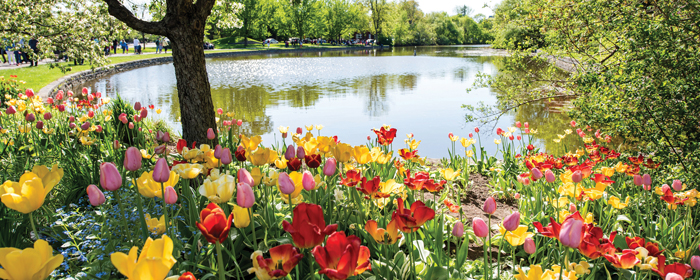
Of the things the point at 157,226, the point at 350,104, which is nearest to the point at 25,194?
the point at 157,226

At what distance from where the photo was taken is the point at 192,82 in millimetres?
3146

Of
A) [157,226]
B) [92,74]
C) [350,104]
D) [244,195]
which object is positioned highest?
[92,74]

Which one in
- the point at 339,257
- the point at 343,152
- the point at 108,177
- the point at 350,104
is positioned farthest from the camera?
the point at 350,104

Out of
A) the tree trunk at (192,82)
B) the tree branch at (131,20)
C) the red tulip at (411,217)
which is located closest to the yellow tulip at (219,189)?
the red tulip at (411,217)

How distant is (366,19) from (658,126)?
55.8 m

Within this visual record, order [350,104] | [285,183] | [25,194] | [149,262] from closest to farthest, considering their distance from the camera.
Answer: [149,262] < [25,194] < [285,183] < [350,104]

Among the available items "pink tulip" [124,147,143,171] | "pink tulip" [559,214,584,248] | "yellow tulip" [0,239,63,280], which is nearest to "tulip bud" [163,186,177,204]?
"pink tulip" [124,147,143,171]

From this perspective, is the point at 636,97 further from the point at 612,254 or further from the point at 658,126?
the point at 612,254

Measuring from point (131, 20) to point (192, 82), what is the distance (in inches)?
27.2

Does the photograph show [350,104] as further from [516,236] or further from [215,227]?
[215,227]

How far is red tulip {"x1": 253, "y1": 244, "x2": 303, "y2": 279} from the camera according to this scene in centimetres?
92

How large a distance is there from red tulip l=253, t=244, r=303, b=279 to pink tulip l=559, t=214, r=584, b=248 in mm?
693

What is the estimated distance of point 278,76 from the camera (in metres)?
15.4

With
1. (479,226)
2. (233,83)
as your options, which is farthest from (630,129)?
(233,83)
